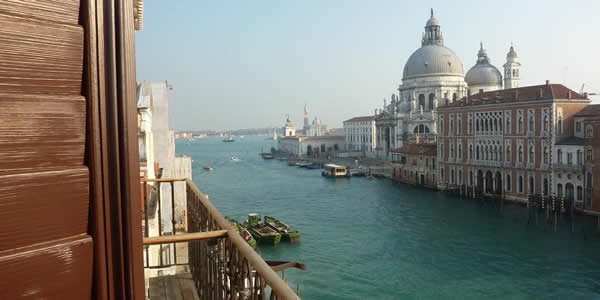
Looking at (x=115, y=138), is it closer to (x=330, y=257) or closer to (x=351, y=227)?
(x=330, y=257)

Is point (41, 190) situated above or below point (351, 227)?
above

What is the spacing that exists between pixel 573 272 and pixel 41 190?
52.1 feet

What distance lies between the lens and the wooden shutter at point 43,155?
39.2 inches

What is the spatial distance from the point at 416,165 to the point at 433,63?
18.9 m

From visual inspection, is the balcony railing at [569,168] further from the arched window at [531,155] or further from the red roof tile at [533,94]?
the red roof tile at [533,94]

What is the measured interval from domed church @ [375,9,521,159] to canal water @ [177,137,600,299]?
20.3 meters

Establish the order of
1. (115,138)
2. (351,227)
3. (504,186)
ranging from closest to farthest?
1. (115,138)
2. (351,227)
3. (504,186)

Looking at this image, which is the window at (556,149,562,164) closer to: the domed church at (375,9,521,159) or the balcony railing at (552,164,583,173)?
the balcony railing at (552,164,583,173)

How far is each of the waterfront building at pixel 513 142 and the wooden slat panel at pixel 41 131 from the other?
941 inches

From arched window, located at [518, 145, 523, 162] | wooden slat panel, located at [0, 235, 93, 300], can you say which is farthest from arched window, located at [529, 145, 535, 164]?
wooden slat panel, located at [0, 235, 93, 300]

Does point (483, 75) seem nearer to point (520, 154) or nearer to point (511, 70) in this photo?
point (511, 70)

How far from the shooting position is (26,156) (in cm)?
103

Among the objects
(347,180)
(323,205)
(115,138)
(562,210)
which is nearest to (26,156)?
(115,138)

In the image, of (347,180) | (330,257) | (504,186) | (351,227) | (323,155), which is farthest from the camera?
(323,155)
